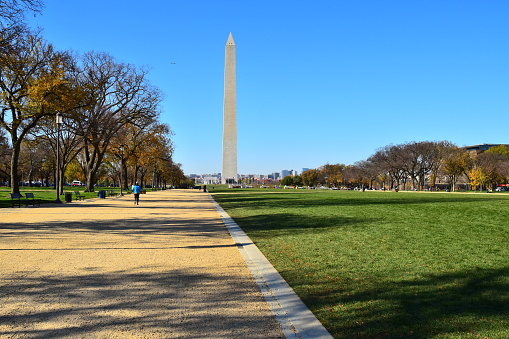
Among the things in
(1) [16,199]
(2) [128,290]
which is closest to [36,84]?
(1) [16,199]

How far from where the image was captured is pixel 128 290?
21.1ft

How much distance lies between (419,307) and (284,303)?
1.69 m

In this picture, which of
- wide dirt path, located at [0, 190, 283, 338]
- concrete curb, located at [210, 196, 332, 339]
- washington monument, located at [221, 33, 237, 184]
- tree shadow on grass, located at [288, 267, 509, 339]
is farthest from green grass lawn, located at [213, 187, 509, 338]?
washington monument, located at [221, 33, 237, 184]

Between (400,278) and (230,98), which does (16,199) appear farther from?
(230,98)

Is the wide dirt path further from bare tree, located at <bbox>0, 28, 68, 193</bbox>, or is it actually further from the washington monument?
the washington monument

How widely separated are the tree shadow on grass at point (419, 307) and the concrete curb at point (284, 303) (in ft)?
0.47

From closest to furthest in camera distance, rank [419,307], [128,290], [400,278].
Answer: [419,307], [128,290], [400,278]

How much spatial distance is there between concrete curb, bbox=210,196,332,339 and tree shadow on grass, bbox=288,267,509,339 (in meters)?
0.14

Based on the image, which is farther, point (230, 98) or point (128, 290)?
point (230, 98)

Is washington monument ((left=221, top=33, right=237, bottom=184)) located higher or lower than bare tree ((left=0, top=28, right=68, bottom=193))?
higher

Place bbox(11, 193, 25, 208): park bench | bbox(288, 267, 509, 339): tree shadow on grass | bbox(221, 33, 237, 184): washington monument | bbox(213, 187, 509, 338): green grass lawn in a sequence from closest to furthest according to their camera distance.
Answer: bbox(288, 267, 509, 339): tree shadow on grass
bbox(213, 187, 509, 338): green grass lawn
bbox(11, 193, 25, 208): park bench
bbox(221, 33, 237, 184): washington monument

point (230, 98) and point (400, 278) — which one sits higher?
point (230, 98)

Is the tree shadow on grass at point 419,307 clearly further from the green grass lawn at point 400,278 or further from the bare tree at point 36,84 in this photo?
the bare tree at point 36,84

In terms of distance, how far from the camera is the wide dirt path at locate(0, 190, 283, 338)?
15.5 feet
